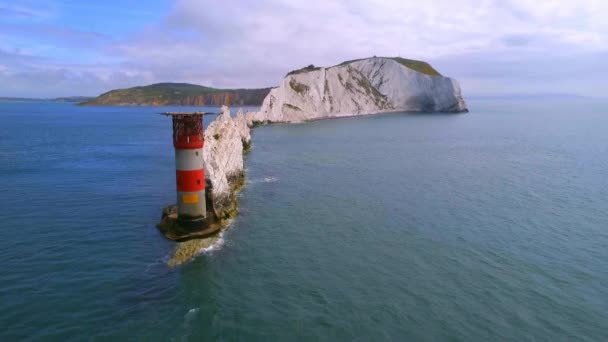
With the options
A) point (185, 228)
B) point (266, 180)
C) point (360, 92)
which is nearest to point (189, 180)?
point (185, 228)

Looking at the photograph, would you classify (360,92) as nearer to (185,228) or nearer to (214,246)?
(185,228)

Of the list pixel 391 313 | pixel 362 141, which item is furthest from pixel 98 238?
pixel 362 141

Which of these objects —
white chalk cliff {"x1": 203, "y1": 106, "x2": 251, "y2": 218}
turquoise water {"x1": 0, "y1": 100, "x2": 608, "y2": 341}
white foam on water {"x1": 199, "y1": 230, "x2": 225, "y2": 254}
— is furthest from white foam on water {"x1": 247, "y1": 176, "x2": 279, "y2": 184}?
white foam on water {"x1": 199, "y1": 230, "x2": 225, "y2": 254}

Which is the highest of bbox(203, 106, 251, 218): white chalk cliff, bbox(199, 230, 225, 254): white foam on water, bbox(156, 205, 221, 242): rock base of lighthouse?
bbox(203, 106, 251, 218): white chalk cliff

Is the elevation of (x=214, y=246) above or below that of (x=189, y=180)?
below

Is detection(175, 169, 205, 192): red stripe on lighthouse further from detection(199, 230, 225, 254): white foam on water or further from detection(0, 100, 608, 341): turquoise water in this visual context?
detection(0, 100, 608, 341): turquoise water

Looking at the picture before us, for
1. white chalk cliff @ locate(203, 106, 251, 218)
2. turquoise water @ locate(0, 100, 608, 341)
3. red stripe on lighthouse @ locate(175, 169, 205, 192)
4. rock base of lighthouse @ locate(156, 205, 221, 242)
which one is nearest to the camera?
turquoise water @ locate(0, 100, 608, 341)

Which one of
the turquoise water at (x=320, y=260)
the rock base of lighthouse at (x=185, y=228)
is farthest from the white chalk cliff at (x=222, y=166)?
the turquoise water at (x=320, y=260)
